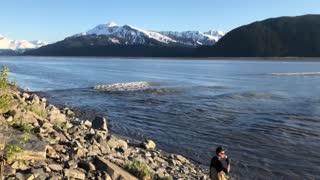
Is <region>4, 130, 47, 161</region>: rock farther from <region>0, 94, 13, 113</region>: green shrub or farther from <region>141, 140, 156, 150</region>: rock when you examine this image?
<region>141, 140, 156, 150</region>: rock

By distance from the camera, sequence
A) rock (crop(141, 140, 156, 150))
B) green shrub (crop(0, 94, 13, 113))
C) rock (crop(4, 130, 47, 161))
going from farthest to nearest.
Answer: rock (crop(141, 140, 156, 150)), green shrub (crop(0, 94, 13, 113)), rock (crop(4, 130, 47, 161))

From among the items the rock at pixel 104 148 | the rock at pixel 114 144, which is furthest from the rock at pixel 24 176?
the rock at pixel 114 144

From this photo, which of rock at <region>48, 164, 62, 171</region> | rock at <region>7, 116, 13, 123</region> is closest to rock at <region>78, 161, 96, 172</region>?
rock at <region>48, 164, 62, 171</region>

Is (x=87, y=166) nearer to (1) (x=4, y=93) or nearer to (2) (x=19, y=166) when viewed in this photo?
(2) (x=19, y=166)

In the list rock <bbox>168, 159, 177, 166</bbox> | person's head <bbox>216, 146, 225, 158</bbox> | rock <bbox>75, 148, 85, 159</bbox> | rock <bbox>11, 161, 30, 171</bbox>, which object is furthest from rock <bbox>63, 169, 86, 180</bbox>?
rock <bbox>168, 159, 177, 166</bbox>

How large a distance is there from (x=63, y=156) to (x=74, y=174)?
1.45 metres

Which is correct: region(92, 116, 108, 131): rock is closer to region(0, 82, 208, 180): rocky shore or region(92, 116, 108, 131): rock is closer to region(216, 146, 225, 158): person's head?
region(0, 82, 208, 180): rocky shore

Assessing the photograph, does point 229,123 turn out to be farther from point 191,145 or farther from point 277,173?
point 277,173

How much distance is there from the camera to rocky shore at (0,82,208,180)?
36.7ft

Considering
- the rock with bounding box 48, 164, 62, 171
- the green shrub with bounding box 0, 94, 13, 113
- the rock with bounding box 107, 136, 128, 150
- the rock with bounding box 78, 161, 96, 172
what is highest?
the green shrub with bounding box 0, 94, 13, 113

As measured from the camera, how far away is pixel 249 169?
19.4 m

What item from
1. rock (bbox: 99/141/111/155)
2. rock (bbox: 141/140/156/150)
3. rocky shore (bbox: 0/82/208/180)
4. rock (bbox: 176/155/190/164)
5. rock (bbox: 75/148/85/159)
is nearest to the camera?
rocky shore (bbox: 0/82/208/180)

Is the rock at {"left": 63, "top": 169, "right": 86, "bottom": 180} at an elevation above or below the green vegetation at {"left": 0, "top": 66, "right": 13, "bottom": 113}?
below

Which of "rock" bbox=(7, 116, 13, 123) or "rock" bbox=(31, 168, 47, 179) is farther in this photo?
"rock" bbox=(7, 116, 13, 123)
